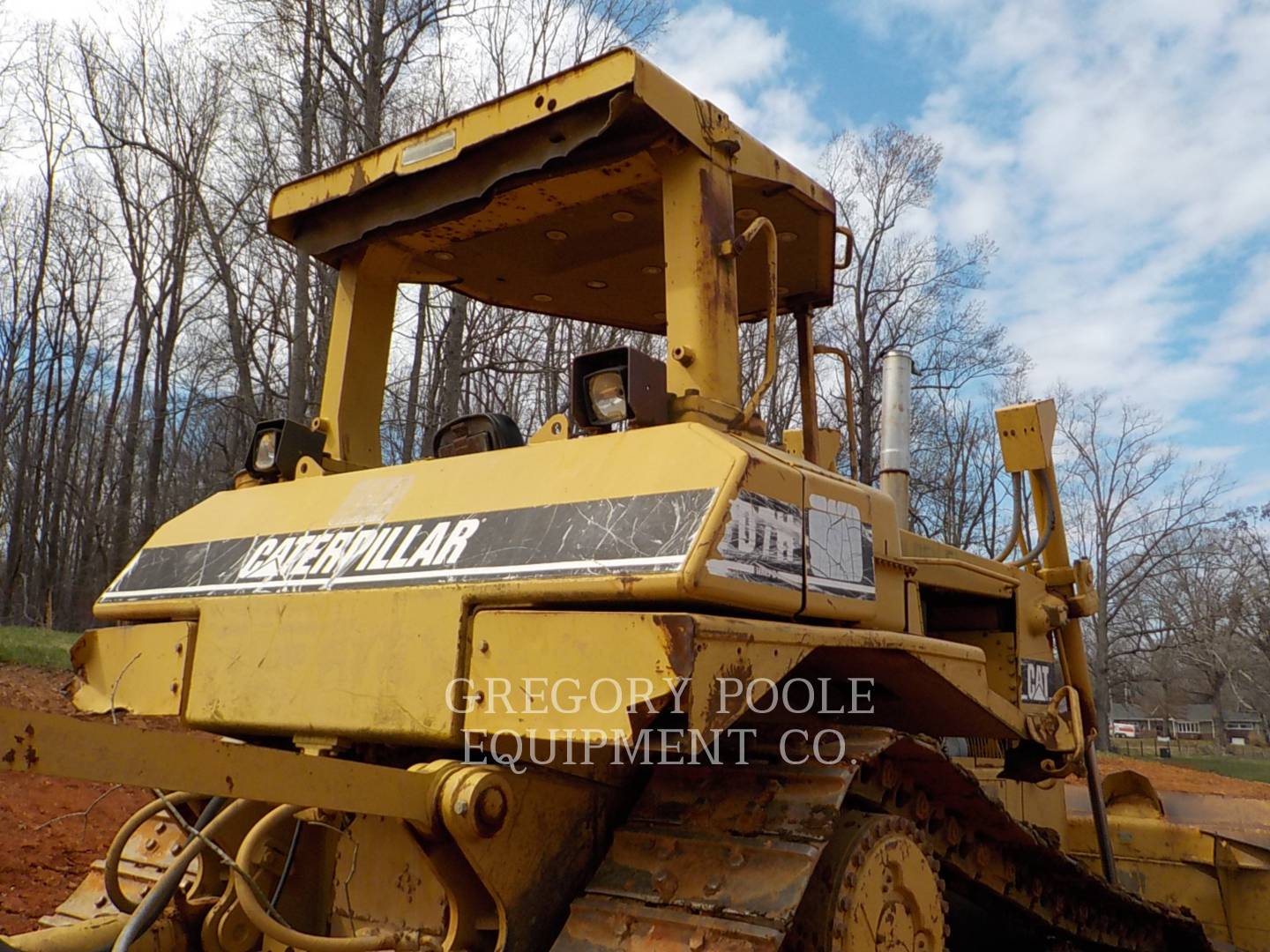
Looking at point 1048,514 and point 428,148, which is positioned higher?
point 428,148

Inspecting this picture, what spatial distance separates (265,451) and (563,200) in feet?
4.28

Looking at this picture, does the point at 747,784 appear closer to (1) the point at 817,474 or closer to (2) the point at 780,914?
(2) the point at 780,914

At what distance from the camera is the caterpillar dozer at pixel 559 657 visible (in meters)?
2.24

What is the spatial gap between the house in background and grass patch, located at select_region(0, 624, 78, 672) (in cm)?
5538

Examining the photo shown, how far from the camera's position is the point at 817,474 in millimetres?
2736

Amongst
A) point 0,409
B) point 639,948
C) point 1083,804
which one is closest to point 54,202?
point 0,409

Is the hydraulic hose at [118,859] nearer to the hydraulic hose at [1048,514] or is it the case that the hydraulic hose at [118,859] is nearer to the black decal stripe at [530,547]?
the black decal stripe at [530,547]

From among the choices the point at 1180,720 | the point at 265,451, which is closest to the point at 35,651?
the point at 265,451

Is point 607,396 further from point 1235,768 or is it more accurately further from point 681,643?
point 1235,768

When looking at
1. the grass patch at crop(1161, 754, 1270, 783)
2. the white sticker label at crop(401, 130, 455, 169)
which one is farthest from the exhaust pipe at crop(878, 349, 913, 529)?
the grass patch at crop(1161, 754, 1270, 783)

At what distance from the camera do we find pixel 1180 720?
64.6m

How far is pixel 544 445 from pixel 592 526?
441mm

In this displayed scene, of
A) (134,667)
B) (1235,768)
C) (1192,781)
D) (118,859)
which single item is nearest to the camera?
(118,859)

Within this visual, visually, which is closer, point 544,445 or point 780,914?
point 780,914
